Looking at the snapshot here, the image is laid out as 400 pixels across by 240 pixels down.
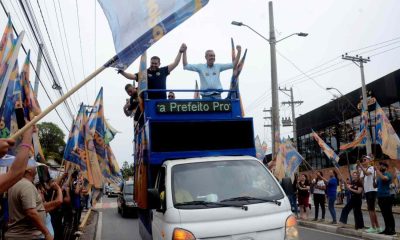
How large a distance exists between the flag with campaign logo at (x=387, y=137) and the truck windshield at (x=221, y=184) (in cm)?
1099

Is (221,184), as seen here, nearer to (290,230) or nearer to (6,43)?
(290,230)

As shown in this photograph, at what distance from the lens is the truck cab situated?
16.0 feet

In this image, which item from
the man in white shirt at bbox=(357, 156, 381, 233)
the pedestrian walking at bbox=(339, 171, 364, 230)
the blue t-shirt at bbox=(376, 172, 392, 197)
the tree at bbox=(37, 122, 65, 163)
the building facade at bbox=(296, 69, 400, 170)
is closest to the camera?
the blue t-shirt at bbox=(376, 172, 392, 197)

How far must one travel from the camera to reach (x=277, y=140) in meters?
17.2

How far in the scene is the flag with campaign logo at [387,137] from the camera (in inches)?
588

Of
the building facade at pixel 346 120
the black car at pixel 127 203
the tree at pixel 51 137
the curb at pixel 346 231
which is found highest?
the tree at pixel 51 137

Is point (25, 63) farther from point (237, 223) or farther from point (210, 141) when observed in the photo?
point (237, 223)

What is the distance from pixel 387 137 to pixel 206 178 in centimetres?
1205

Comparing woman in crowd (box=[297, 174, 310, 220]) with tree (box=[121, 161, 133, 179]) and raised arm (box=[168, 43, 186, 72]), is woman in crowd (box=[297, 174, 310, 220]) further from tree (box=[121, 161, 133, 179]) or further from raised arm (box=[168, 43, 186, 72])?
tree (box=[121, 161, 133, 179])

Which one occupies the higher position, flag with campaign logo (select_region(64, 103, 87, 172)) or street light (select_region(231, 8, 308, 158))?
street light (select_region(231, 8, 308, 158))

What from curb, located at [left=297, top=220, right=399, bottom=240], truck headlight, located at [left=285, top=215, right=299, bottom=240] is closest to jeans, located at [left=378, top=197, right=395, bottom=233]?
curb, located at [left=297, top=220, right=399, bottom=240]

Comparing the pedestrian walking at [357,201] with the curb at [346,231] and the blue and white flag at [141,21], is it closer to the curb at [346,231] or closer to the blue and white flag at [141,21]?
the curb at [346,231]

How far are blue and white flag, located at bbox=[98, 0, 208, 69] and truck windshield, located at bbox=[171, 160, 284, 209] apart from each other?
6.42 feet

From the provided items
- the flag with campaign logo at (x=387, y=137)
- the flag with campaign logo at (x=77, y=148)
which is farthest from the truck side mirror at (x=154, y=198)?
the flag with campaign logo at (x=387, y=137)
